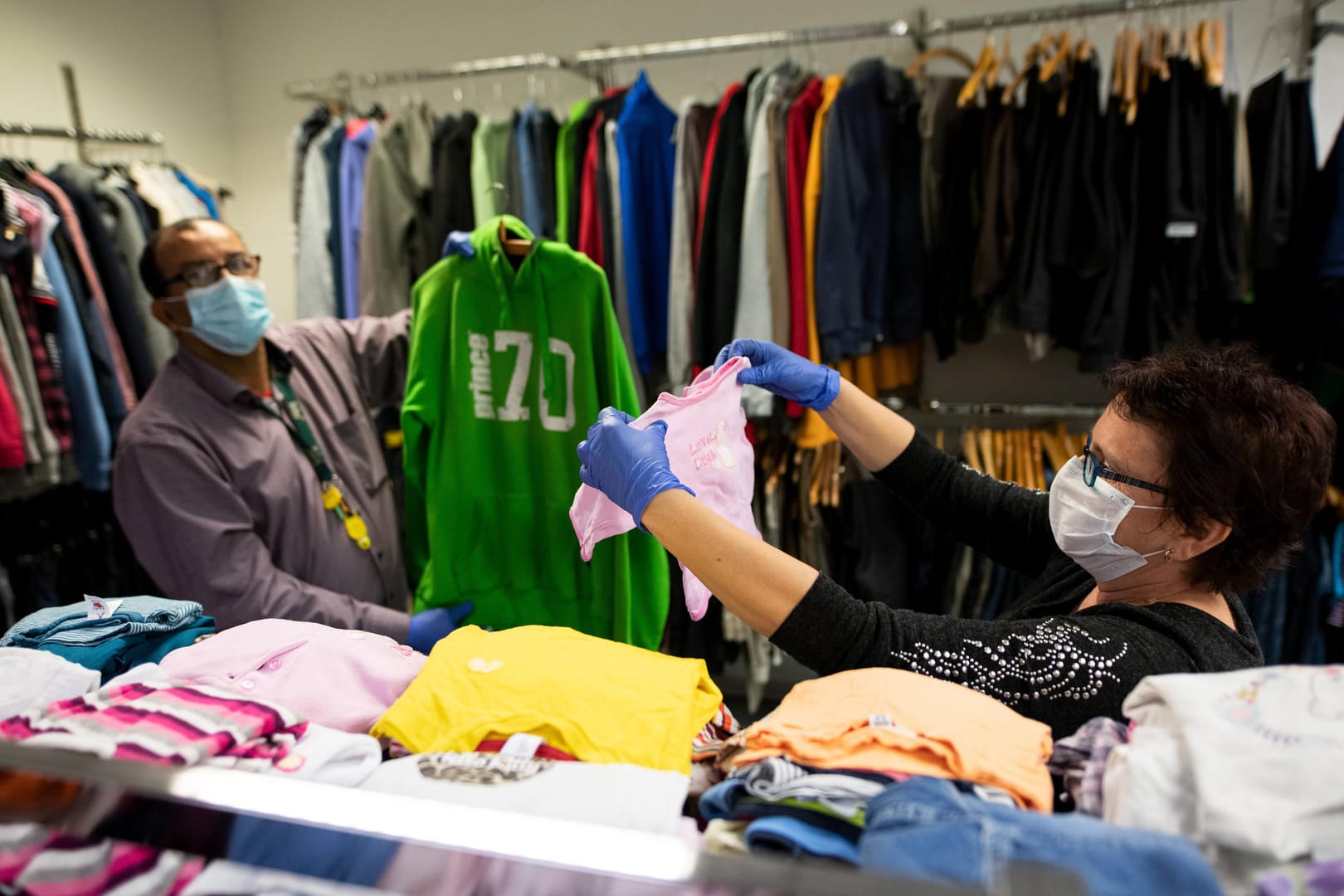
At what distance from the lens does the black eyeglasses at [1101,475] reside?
49.3 inches

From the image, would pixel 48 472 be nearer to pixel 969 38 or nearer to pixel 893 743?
pixel 893 743

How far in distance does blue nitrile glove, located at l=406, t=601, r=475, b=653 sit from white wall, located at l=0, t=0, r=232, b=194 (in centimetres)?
286

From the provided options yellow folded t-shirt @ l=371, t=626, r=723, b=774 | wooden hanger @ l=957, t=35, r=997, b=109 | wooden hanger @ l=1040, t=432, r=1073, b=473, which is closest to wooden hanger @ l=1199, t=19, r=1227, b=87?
wooden hanger @ l=957, t=35, r=997, b=109

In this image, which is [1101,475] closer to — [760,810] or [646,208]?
[760,810]

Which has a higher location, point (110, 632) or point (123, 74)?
point (123, 74)

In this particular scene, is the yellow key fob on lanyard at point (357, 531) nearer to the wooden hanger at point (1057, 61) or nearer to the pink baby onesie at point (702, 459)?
the pink baby onesie at point (702, 459)

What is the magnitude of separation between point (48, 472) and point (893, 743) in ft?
10.0

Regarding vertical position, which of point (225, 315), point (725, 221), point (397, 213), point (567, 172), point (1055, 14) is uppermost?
point (1055, 14)

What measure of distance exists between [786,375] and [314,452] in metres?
1.22

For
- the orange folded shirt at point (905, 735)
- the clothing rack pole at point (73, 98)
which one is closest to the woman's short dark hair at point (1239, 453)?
the orange folded shirt at point (905, 735)

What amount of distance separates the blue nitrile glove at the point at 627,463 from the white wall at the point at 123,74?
3354mm

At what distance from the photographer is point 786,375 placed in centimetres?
172

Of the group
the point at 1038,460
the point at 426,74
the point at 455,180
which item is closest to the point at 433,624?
the point at 455,180

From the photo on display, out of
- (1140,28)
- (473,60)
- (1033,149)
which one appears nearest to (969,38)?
(1140,28)
